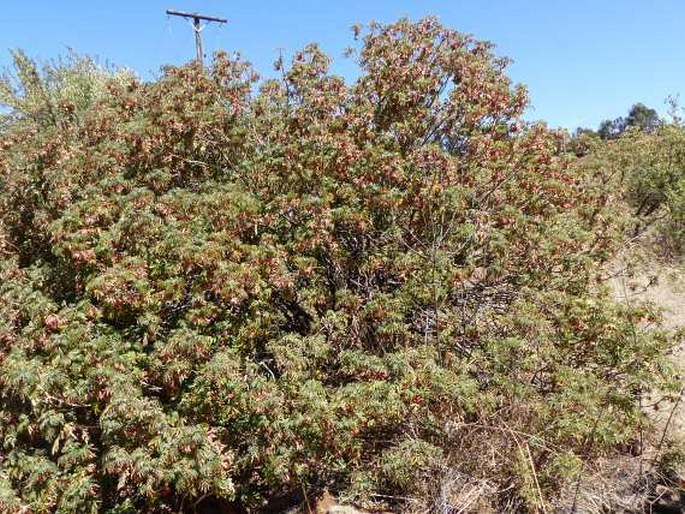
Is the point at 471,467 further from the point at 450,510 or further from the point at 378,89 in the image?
the point at 378,89

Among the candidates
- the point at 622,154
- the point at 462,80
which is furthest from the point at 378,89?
the point at 622,154

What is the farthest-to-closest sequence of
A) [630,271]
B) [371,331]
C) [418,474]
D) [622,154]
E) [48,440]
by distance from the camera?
[622,154], [630,271], [371,331], [418,474], [48,440]

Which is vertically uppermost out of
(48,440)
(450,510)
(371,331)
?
(371,331)

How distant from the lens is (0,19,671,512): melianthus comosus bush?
5.26m

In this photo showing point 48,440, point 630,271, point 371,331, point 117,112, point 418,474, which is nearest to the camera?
point 48,440

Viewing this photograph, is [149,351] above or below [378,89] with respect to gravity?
below

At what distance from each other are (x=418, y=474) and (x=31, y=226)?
18.3 ft

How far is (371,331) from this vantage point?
6.47 meters

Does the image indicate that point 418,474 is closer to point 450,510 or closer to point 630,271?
point 450,510

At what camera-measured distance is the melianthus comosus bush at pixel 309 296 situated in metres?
5.26

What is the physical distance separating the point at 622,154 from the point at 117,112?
52.7 feet

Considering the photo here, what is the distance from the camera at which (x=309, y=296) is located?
6.13 metres

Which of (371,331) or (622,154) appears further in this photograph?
(622,154)

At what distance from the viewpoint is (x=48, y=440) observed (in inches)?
209
